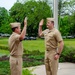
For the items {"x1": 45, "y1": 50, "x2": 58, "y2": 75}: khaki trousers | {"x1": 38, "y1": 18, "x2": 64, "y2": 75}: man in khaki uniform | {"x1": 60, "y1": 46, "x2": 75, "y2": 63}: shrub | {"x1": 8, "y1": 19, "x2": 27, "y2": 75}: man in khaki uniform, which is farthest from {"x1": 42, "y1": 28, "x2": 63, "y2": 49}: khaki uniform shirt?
{"x1": 60, "y1": 46, "x2": 75, "y2": 63}: shrub

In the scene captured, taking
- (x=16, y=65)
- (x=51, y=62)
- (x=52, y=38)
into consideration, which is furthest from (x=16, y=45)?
(x=51, y=62)

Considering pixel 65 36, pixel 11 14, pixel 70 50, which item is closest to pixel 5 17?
pixel 11 14

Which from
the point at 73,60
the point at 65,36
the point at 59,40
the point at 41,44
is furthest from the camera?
the point at 65,36

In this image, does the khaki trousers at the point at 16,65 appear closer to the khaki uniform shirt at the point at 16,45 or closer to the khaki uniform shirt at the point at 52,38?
the khaki uniform shirt at the point at 16,45

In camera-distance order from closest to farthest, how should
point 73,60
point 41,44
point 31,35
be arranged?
point 73,60 → point 41,44 → point 31,35

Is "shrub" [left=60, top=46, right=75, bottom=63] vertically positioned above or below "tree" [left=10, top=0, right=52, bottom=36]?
below

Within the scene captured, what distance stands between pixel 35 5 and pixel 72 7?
3.54 metres

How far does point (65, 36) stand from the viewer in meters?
27.5

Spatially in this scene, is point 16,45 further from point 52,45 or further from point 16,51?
point 52,45

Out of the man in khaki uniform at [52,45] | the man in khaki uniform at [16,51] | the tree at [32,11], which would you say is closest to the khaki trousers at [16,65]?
the man in khaki uniform at [16,51]

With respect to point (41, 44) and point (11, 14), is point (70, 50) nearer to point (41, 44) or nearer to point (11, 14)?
point (41, 44)

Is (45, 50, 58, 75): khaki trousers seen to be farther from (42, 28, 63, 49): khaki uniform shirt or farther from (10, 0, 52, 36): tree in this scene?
(10, 0, 52, 36): tree

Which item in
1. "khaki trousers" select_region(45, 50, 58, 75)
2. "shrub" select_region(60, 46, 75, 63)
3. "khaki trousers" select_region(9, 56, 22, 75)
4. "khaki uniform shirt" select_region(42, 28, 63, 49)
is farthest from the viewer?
"shrub" select_region(60, 46, 75, 63)

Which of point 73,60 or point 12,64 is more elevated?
point 12,64
